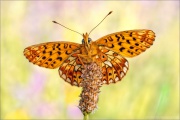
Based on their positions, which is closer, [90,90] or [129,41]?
[90,90]

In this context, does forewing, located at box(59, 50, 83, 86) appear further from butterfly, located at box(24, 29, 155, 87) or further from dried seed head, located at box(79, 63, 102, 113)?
dried seed head, located at box(79, 63, 102, 113)

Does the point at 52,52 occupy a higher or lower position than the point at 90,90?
higher

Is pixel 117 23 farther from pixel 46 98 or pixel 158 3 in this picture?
pixel 46 98

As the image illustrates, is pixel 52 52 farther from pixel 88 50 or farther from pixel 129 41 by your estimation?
pixel 129 41

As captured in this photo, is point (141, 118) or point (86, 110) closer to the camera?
point (86, 110)

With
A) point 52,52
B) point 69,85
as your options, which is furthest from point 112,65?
point 69,85

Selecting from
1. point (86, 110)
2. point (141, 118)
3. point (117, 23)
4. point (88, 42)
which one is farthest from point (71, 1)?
point (86, 110)
